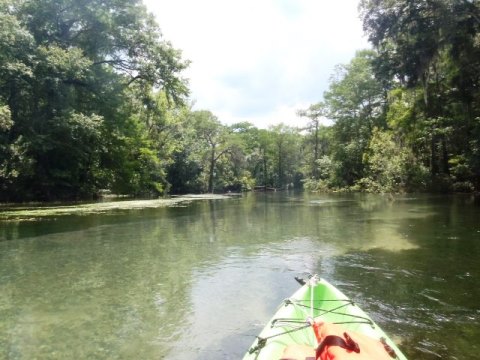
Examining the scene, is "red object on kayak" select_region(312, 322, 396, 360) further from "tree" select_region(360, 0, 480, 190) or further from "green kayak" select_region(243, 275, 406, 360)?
"tree" select_region(360, 0, 480, 190)

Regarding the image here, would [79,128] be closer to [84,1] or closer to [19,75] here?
[19,75]

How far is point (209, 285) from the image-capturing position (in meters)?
6.97

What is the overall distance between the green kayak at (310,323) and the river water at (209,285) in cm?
72

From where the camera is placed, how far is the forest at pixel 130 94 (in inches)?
807

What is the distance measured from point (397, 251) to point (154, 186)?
3253 cm

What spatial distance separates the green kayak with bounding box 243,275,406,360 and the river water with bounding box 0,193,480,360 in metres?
0.72

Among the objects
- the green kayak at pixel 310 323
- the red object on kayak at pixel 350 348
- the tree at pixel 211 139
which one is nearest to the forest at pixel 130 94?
the tree at pixel 211 139

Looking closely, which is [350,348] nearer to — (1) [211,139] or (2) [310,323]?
(2) [310,323]

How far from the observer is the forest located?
2050 cm

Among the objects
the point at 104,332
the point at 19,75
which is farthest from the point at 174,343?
the point at 19,75

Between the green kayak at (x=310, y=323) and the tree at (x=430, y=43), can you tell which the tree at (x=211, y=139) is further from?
the green kayak at (x=310, y=323)

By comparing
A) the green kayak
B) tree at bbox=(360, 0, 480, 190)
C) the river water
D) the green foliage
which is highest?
tree at bbox=(360, 0, 480, 190)

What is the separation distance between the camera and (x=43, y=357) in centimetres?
418

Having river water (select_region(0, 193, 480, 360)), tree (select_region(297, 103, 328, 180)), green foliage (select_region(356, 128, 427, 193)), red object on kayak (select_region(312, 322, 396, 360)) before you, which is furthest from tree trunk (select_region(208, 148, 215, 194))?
red object on kayak (select_region(312, 322, 396, 360))
